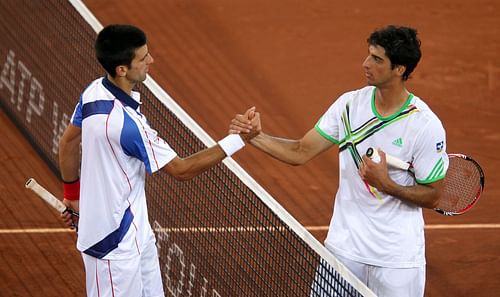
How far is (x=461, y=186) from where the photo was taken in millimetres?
6570

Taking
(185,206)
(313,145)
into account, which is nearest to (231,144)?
(313,145)

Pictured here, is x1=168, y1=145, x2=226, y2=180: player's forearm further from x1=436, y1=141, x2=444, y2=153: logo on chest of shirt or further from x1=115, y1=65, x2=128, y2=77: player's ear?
x1=436, y1=141, x2=444, y2=153: logo on chest of shirt

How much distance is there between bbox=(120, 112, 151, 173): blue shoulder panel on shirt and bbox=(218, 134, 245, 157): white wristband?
46 centimetres

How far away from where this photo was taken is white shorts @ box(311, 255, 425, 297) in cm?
574

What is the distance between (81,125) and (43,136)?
13.6ft

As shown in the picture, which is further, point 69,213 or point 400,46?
point 69,213

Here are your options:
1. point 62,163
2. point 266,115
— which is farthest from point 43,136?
point 62,163

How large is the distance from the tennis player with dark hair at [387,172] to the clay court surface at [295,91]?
219 cm

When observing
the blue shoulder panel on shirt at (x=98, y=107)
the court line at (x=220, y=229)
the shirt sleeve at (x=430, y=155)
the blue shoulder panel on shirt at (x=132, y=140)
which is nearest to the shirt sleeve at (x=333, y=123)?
the shirt sleeve at (x=430, y=155)

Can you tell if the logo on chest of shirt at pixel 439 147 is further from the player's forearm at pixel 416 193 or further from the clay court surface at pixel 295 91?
the clay court surface at pixel 295 91

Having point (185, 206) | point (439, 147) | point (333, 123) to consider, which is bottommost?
point (185, 206)

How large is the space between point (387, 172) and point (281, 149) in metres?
0.84

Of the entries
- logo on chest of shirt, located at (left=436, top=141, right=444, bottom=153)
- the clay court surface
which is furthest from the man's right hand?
logo on chest of shirt, located at (left=436, top=141, right=444, bottom=153)

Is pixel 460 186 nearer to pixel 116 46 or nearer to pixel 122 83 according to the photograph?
pixel 122 83
